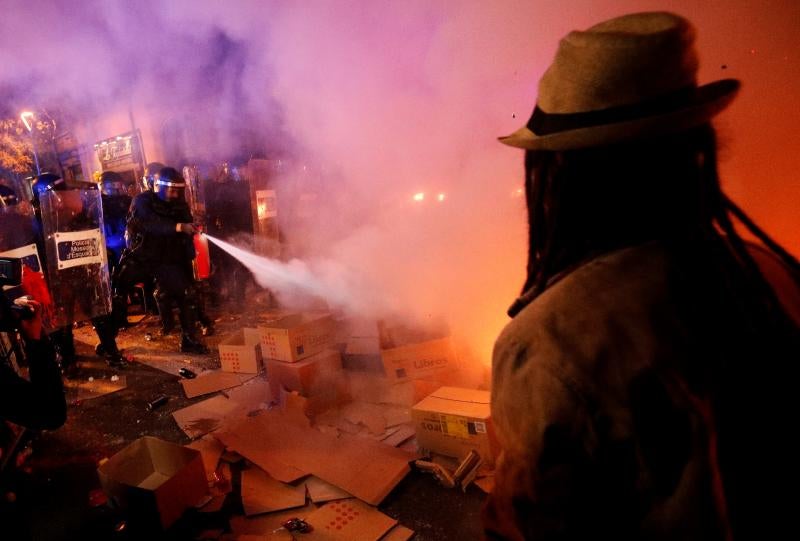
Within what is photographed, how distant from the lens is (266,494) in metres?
2.82

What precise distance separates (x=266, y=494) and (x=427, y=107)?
4630mm

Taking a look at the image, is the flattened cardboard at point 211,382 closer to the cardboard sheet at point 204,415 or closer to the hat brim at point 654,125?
the cardboard sheet at point 204,415

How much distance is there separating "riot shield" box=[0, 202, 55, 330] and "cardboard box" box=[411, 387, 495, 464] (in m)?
4.07

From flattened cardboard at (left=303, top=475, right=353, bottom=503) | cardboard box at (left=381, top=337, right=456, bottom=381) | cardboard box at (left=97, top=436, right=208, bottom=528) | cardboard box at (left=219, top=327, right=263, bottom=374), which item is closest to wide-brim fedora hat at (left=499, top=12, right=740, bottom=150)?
flattened cardboard at (left=303, top=475, right=353, bottom=503)

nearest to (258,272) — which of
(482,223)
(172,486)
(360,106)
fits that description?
(360,106)

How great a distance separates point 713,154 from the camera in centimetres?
86

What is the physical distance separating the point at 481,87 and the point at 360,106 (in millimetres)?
1706

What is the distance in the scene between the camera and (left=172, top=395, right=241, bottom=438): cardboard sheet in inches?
147

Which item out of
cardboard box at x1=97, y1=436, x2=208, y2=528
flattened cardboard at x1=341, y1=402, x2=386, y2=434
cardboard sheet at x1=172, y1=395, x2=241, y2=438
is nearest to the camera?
cardboard box at x1=97, y1=436, x2=208, y2=528

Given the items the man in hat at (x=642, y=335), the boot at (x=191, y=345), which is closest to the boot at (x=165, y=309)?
the boot at (x=191, y=345)

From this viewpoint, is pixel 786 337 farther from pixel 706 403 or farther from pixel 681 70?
pixel 681 70

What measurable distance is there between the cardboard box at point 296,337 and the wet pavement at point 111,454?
0.91m

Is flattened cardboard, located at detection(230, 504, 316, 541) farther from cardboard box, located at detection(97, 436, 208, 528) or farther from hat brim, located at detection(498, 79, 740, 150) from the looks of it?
hat brim, located at detection(498, 79, 740, 150)

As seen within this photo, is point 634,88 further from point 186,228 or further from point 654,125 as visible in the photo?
point 186,228
